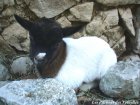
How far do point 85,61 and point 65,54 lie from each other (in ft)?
1.06

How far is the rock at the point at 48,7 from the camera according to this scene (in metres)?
7.05

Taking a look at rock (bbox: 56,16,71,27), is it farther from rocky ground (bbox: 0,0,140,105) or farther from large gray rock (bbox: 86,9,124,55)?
large gray rock (bbox: 86,9,124,55)

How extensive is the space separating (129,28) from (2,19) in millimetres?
2272

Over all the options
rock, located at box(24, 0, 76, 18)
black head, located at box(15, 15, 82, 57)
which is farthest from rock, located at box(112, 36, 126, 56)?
black head, located at box(15, 15, 82, 57)

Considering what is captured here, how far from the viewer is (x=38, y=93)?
523 centimetres

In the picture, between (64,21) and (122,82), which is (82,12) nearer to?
(64,21)

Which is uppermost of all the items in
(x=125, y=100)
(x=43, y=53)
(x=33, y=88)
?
(x=43, y=53)

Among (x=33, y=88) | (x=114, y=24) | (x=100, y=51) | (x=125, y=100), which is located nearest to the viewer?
(x=33, y=88)

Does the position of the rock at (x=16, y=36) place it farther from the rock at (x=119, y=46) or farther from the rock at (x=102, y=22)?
the rock at (x=119, y=46)

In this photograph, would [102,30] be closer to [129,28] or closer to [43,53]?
[129,28]

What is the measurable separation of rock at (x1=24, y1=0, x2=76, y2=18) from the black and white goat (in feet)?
3.34

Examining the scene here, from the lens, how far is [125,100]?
5840mm

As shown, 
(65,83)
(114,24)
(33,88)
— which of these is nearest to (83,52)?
(65,83)

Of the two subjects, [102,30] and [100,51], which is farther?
[102,30]
